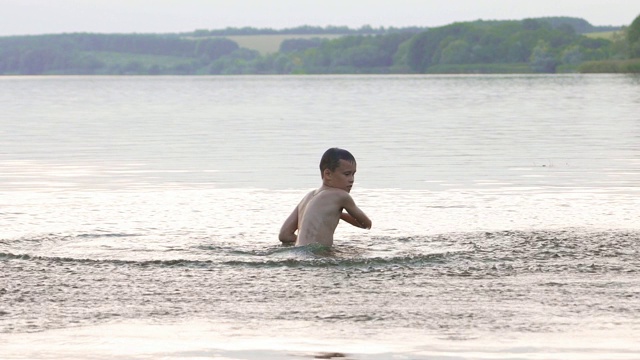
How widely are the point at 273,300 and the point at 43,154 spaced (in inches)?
792

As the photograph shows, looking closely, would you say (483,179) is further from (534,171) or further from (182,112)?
(182,112)

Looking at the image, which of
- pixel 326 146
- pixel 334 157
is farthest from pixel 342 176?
pixel 326 146

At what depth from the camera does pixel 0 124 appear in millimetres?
45281

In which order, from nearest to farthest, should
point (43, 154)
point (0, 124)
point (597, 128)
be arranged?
point (43, 154)
point (597, 128)
point (0, 124)

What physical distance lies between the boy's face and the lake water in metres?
0.68

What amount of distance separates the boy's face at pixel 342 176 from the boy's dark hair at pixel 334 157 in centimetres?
3

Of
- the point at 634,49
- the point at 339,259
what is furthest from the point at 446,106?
the point at 634,49

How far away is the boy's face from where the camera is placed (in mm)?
12313

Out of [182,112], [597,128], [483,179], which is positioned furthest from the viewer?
[182,112]

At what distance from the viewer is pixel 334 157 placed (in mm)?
12242

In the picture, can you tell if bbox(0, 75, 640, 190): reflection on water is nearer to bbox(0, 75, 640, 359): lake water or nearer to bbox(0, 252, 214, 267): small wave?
bbox(0, 75, 640, 359): lake water

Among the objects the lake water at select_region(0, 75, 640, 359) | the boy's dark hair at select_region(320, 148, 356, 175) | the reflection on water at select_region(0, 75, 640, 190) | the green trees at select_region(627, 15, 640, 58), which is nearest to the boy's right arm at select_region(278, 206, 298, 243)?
the lake water at select_region(0, 75, 640, 359)

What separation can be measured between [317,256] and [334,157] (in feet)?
3.29

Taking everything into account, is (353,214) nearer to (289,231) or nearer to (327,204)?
(327,204)
